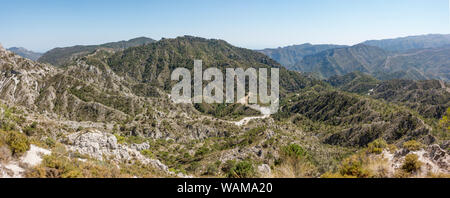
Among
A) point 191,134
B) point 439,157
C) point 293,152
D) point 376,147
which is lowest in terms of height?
point 191,134

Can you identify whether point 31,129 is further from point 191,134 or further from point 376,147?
point 191,134

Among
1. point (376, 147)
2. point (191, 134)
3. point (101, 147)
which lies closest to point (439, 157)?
point (376, 147)

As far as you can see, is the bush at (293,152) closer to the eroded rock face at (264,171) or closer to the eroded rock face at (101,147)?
the eroded rock face at (264,171)

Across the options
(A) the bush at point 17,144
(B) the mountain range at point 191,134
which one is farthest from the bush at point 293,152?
(A) the bush at point 17,144

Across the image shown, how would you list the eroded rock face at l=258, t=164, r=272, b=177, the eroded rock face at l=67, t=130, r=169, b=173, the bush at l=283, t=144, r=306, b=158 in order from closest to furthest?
the eroded rock face at l=258, t=164, r=272, b=177
the bush at l=283, t=144, r=306, b=158
the eroded rock face at l=67, t=130, r=169, b=173

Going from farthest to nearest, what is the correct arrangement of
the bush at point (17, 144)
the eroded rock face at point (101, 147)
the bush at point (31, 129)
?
the bush at point (31, 129)
the eroded rock face at point (101, 147)
the bush at point (17, 144)

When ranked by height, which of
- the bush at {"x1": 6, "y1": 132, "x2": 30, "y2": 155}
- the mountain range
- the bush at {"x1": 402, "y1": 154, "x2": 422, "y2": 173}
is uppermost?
the bush at {"x1": 6, "y1": 132, "x2": 30, "y2": 155}

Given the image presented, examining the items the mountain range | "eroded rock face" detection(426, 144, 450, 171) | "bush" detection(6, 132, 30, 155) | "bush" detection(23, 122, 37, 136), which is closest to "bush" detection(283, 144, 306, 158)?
the mountain range

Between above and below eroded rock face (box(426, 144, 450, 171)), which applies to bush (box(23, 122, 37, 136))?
below

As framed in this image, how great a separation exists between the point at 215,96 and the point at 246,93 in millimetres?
25821

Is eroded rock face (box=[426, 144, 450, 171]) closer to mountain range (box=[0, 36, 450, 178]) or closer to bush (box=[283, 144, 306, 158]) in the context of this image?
mountain range (box=[0, 36, 450, 178])
